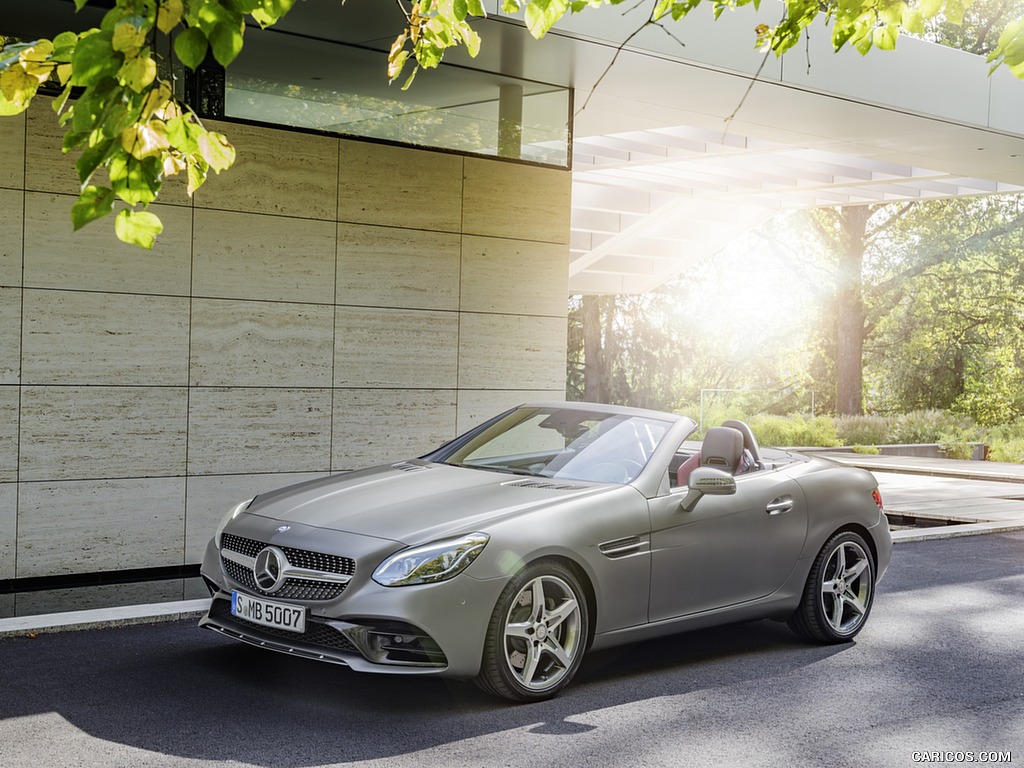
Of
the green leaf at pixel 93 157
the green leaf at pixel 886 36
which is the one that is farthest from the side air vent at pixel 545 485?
the green leaf at pixel 93 157

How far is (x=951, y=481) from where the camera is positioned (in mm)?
19938

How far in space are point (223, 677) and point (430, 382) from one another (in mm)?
5140

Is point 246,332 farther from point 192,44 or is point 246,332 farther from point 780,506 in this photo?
point 192,44

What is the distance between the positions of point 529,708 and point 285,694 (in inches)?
47.2

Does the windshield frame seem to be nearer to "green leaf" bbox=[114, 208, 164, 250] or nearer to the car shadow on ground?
the car shadow on ground

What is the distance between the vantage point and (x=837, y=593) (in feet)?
24.4

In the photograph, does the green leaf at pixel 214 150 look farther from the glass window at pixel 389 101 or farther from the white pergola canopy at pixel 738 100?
the glass window at pixel 389 101

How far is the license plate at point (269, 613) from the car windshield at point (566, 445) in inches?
68.2

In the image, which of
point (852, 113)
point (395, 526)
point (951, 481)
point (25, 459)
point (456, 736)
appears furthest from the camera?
point (951, 481)

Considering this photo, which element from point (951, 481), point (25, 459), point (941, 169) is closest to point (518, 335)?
point (25, 459)

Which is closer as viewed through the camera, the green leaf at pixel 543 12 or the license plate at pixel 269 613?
the green leaf at pixel 543 12

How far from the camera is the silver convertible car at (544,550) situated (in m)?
5.46

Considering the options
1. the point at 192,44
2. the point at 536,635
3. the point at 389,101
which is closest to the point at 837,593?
the point at 536,635

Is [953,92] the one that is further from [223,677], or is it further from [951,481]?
[223,677]
